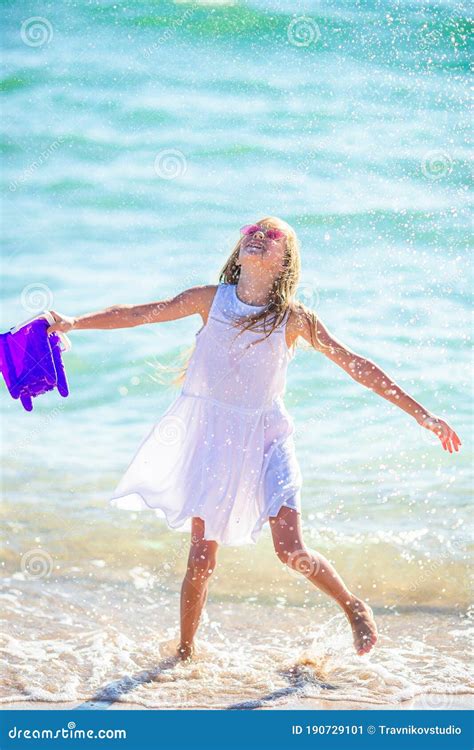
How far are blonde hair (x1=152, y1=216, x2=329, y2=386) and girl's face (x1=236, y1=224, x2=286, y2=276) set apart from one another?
0.07ft

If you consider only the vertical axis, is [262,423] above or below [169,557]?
above

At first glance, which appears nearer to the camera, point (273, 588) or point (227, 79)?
point (273, 588)

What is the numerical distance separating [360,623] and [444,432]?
2.11ft

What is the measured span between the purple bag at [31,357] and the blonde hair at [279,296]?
45 cm

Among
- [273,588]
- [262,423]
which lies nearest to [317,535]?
[273,588]

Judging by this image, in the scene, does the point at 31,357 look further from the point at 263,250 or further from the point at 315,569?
the point at 315,569

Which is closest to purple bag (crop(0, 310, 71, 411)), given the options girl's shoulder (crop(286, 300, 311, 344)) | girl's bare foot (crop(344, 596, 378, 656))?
girl's shoulder (crop(286, 300, 311, 344))

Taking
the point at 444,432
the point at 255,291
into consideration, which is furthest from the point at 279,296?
the point at 444,432

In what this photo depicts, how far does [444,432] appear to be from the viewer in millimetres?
3346

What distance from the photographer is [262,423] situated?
348 centimetres

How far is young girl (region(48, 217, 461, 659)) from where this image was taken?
3.43 meters
